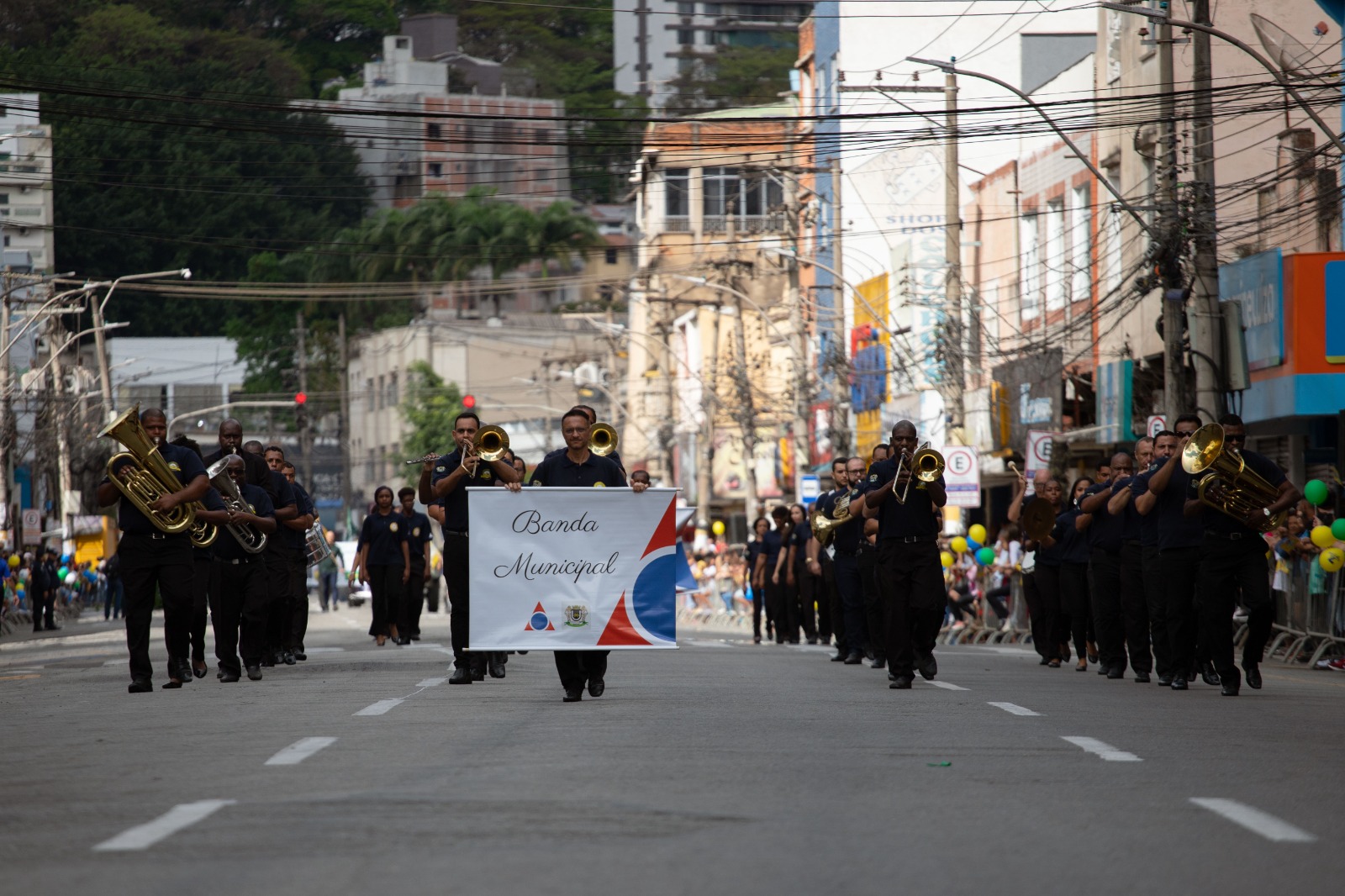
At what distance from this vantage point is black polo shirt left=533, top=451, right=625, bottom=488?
1609 cm

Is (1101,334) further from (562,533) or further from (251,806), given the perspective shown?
(251,806)

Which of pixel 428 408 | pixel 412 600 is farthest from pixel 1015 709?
pixel 428 408

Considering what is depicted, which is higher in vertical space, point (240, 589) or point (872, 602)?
point (240, 589)

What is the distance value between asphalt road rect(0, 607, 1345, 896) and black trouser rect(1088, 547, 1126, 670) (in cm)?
287

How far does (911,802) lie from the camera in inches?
376

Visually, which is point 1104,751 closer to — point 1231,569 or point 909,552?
point 1231,569

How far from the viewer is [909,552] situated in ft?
59.7

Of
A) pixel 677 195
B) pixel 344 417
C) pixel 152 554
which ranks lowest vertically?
pixel 152 554

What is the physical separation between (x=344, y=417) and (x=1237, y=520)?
91.6m

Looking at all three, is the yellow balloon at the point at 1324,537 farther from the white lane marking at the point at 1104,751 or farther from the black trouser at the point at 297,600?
the white lane marking at the point at 1104,751

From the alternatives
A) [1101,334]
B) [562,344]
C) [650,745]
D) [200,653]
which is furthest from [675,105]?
[650,745]

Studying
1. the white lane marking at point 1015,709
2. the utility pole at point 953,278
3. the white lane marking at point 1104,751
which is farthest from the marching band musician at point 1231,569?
the utility pole at point 953,278

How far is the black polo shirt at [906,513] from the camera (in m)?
18.2

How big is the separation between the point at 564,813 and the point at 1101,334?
32.8m
